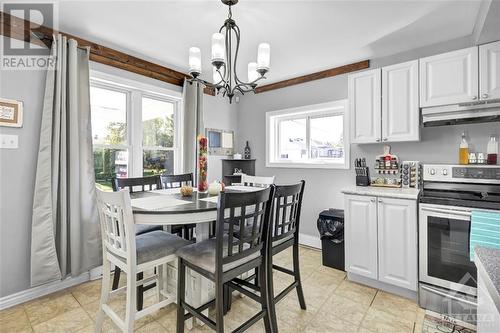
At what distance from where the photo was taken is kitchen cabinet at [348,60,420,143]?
241 centimetres

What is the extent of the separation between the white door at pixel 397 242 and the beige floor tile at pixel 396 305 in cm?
12

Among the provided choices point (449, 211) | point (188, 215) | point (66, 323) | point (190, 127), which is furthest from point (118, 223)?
point (449, 211)

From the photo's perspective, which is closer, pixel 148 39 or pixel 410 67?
pixel 410 67

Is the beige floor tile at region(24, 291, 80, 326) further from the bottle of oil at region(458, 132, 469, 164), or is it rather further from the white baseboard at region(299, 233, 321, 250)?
the bottle of oil at region(458, 132, 469, 164)

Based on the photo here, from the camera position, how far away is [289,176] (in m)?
3.77

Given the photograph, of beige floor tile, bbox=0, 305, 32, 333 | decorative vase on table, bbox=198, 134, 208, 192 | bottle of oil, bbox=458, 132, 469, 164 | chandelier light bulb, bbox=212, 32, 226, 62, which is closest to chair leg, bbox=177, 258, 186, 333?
→ decorative vase on table, bbox=198, 134, 208, 192

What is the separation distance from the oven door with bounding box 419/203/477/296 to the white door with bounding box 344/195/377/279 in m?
0.38

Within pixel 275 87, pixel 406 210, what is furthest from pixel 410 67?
pixel 275 87

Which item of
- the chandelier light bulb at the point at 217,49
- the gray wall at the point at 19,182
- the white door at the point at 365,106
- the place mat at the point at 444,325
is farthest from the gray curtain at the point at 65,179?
the place mat at the point at 444,325

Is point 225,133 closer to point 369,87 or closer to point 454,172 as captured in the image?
point 369,87

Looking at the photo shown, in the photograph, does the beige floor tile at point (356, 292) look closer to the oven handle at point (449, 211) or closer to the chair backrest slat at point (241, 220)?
the oven handle at point (449, 211)

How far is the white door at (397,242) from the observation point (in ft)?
6.95

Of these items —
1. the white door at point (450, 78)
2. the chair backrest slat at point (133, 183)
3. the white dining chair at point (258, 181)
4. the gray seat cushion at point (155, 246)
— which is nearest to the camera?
the gray seat cushion at point (155, 246)

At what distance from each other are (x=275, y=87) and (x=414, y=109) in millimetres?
2042
